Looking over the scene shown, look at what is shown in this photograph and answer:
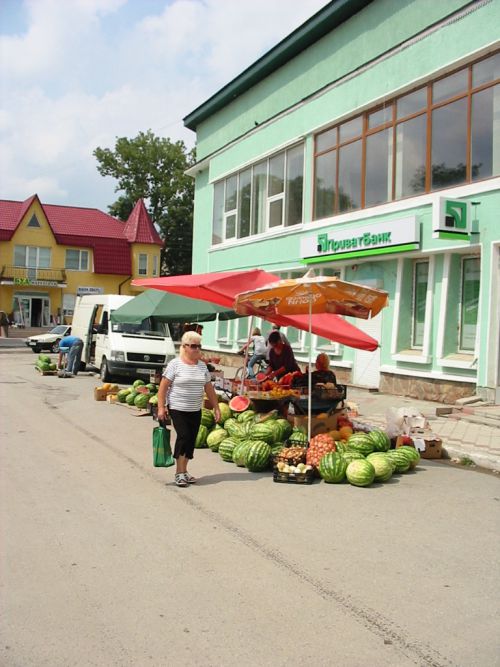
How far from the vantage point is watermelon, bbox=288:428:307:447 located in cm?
885

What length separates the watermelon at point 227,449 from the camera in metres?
8.96

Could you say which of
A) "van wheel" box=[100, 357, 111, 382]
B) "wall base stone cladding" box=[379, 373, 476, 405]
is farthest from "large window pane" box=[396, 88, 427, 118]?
"van wheel" box=[100, 357, 111, 382]

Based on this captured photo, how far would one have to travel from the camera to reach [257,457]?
8.36 m

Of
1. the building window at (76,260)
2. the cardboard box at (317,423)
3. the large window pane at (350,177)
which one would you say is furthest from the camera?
the building window at (76,260)

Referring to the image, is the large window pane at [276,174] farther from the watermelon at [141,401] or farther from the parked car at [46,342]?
the parked car at [46,342]

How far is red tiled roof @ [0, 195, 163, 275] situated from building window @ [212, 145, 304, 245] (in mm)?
29685

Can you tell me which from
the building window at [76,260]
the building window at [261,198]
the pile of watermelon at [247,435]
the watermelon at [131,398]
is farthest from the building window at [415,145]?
the building window at [76,260]

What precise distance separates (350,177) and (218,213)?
9677 mm

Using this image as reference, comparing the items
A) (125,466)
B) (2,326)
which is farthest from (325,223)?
(2,326)

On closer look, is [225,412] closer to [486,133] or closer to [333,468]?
[333,468]

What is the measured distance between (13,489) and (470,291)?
1068 cm

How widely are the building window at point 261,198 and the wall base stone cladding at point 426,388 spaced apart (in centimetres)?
690

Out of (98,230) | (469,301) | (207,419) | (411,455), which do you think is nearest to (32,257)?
(98,230)

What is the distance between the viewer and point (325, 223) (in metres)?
19.1
